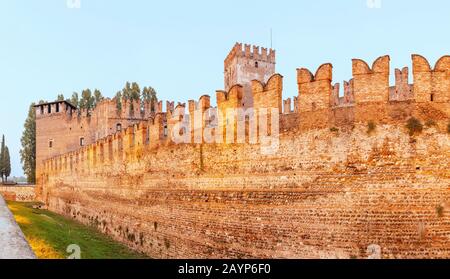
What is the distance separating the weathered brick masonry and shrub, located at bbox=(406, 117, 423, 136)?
0.39 ft

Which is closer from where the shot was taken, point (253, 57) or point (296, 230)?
point (296, 230)

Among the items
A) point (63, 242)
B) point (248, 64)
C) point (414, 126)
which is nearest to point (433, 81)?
point (414, 126)

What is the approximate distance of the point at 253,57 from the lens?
45531mm

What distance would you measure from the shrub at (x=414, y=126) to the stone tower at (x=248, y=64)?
112ft

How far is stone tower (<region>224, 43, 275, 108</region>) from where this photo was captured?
146ft

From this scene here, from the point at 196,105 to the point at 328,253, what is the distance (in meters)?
7.29

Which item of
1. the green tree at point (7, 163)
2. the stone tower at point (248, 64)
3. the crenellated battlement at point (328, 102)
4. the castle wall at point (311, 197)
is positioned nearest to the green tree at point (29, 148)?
the green tree at point (7, 163)

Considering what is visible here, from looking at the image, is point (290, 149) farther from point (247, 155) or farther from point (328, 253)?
point (328, 253)

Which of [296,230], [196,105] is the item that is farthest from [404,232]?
[196,105]

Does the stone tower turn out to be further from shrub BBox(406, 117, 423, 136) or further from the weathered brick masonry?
shrub BBox(406, 117, 423, 136)

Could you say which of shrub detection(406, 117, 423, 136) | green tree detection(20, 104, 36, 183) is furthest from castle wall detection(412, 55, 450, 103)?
green tree detection(20, 104, 36, 183)

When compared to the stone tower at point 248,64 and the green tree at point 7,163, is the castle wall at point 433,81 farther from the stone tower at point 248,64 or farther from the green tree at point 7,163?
the green tree at point 7,163

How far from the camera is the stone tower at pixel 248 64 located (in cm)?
4450

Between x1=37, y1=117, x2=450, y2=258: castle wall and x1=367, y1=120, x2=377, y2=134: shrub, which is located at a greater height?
x1=367, y1=120, x2=377, y2=134: shrub
